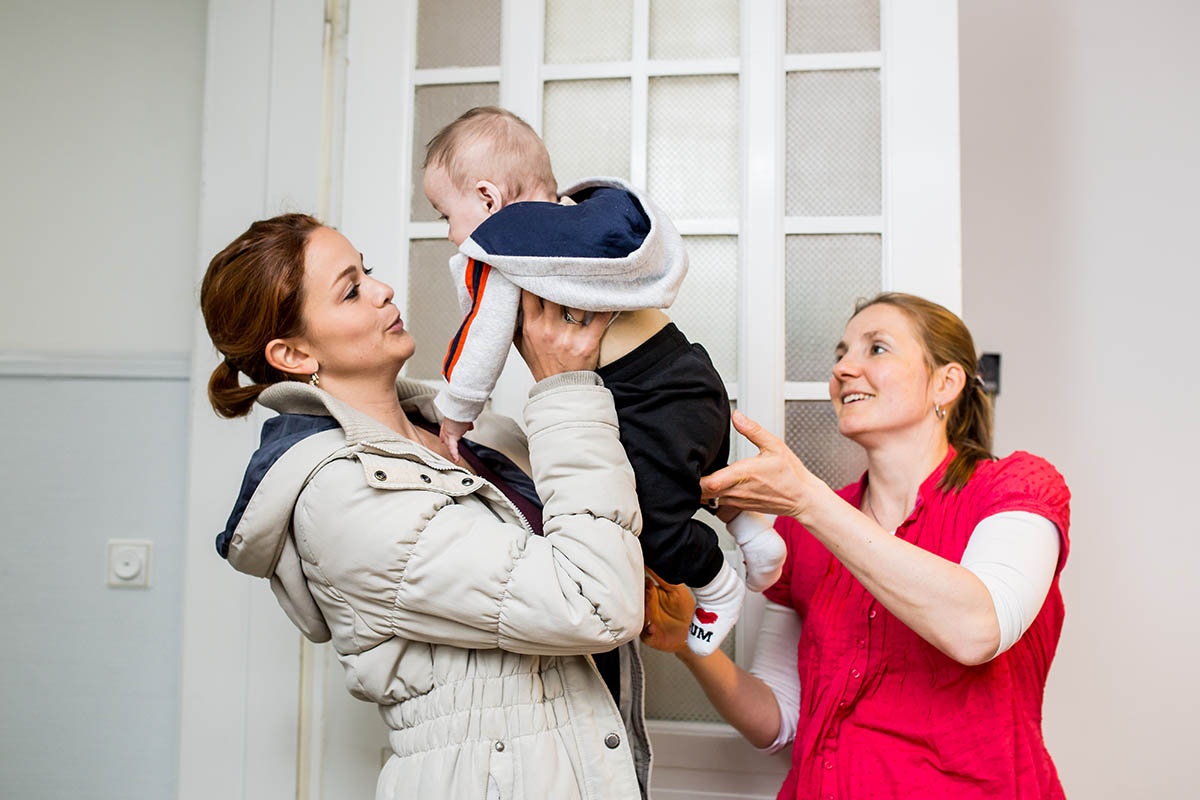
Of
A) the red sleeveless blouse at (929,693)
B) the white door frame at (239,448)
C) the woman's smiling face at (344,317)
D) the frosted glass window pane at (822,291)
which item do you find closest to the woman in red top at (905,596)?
the red sleeveless blouse at (929,693)

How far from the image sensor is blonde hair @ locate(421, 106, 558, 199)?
1354mm

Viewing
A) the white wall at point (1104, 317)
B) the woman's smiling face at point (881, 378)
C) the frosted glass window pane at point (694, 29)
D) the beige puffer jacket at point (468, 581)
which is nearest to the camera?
the beige puffer jacket at point (468, 581)

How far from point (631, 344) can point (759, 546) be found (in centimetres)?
40

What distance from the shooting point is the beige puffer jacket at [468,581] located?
3.61 feet

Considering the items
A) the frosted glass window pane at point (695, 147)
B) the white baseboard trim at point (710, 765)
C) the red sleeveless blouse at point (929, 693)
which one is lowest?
the white baseboard trim at point (710, 765)

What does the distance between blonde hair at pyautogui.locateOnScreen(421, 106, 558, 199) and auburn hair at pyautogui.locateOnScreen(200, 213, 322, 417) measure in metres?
0.26

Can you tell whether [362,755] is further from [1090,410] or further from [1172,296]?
[1172,296]

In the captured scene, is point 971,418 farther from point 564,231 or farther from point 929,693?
point 564,231

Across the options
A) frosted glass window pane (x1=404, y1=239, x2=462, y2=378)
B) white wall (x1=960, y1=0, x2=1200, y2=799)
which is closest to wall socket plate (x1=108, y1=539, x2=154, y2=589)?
frosted glass window pane (x1=404, y1=239, x2=462, y2=378)

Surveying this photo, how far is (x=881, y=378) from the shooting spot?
1.59 meters

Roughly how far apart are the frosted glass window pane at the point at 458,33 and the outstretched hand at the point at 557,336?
1038 mm

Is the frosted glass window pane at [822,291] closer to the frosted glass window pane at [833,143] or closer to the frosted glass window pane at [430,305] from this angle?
the frosted glass window pane at [833,143]

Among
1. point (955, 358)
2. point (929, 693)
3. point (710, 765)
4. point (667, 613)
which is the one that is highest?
point (955, 358)

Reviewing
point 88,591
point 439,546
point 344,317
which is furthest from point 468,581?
point 88,591
